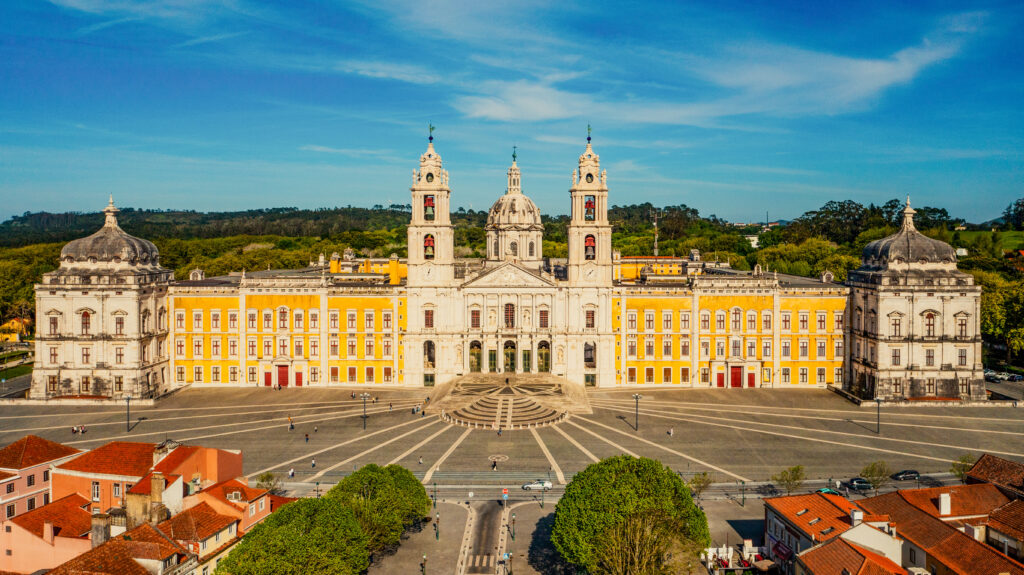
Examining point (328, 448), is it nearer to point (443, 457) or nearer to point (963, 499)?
point (443, 457)

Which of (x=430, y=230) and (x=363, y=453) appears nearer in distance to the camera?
(x=363, y=453)

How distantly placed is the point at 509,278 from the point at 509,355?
6887 mm

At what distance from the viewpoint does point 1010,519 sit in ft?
96.7

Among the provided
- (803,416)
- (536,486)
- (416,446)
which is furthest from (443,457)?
(803,416)

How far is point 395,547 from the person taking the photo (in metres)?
32.8

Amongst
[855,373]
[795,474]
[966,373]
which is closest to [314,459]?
[795,474]

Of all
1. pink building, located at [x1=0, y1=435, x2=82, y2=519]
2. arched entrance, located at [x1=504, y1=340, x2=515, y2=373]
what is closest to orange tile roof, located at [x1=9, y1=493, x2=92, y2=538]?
pink building, located at [x1=0, y1=435, x2=82, y2=519]

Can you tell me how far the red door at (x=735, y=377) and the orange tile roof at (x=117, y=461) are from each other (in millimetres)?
46536

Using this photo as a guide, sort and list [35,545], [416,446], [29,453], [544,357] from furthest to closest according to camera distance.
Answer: [544,357] < [416,446] < [29,453] < [35,545]

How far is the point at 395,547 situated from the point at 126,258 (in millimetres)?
42049

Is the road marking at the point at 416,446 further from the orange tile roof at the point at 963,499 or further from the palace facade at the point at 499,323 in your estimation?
the orange tile roof at the point at 963,499

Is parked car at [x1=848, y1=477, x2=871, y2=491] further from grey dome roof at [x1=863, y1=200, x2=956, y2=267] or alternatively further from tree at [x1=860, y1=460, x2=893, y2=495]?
grey dome roof at [x1=863, y1=200, x2=956, y2=267]

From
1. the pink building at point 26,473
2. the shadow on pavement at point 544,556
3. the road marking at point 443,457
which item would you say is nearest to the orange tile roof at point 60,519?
the pink building at point 26,473

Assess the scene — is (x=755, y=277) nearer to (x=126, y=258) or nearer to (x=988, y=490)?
(x=988, y=490)
